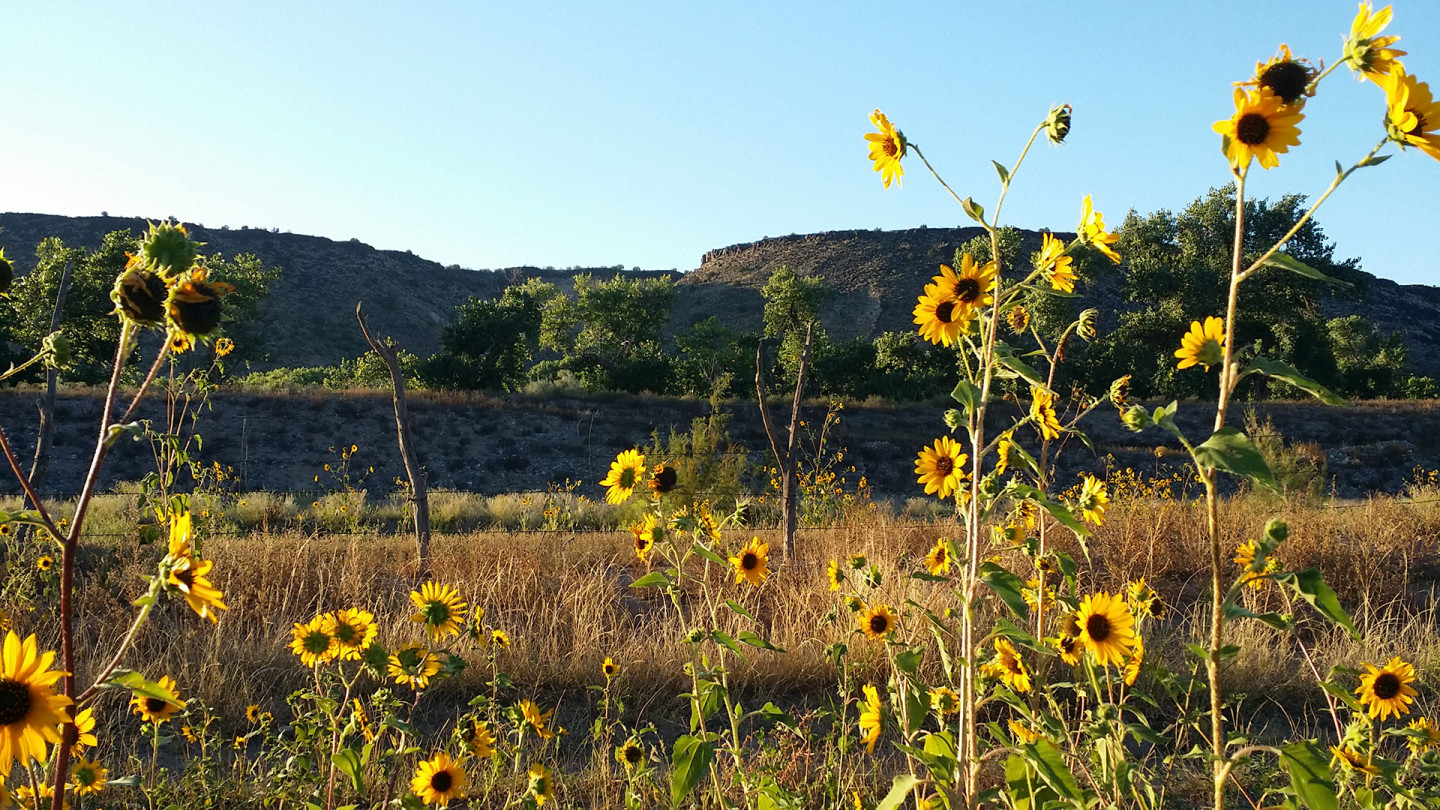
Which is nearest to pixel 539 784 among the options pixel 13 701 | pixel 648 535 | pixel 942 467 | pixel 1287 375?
pixel 648 535

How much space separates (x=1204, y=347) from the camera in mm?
1213

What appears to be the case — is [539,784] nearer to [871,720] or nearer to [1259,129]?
[871,720]

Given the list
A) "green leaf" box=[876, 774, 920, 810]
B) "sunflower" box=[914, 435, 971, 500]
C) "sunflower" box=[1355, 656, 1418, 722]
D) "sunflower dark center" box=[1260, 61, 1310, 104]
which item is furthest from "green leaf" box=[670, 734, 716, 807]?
"sunflower" box=[1355, 656, 1418, 722]

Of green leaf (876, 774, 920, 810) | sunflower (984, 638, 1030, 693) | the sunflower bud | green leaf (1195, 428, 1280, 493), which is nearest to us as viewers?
green leaf (1195, 428, 1280, 493)

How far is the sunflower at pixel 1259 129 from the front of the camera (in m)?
1.22

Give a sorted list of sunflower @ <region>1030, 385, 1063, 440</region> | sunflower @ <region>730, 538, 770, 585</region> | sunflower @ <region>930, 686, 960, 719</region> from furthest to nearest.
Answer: sunflower @ <region>730, 538, 770, 585</region>
sunflower @ <region>930, 686, 960, 719</region>
sunflower @ <region>1030, 385, 1063, 440</region>

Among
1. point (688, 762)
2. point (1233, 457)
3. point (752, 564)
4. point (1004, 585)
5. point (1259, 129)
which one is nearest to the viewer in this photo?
point (1233, 457)

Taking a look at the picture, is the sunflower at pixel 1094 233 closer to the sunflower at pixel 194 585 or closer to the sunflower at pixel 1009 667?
the sunflower at pixel 1009 667

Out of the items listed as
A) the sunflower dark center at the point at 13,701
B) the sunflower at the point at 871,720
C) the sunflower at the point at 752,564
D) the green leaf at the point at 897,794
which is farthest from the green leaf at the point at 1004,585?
the sunflower dark center at the point at 13,701

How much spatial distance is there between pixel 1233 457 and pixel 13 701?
1.46 m

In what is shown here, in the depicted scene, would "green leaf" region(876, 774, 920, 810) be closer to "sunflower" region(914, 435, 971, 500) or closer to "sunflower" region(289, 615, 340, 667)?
"sunflower" region(914, 435, 971, 500)

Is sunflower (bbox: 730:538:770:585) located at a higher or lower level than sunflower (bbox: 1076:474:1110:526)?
lower

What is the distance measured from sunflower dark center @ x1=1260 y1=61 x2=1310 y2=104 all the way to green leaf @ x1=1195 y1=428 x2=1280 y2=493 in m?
0.50

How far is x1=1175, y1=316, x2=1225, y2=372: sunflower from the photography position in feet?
3.95
